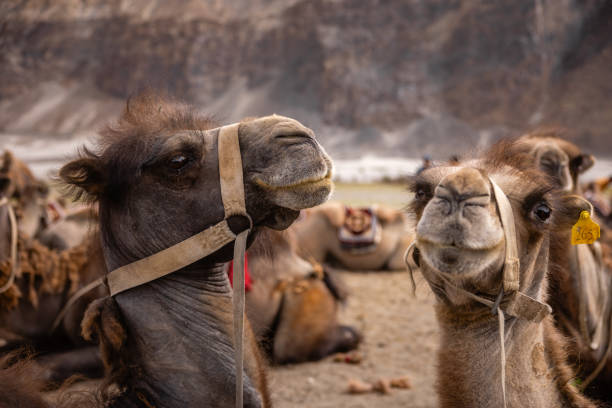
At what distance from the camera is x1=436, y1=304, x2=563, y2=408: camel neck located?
6.95 ft

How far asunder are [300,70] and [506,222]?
68332mm

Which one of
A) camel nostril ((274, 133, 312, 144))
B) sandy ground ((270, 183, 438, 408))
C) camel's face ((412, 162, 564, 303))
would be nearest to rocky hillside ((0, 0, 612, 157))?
sandy ground ((270, 183, 438, 408))

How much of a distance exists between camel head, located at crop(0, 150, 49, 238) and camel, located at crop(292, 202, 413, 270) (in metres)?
5.09

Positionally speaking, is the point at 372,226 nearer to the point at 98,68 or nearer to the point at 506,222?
the point at 506,222

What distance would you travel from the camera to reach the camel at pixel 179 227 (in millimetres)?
2012

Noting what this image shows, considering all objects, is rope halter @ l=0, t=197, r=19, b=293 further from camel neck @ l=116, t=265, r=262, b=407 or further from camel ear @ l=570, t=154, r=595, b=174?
camel ear @ l=570, t=154, r=595, b=174

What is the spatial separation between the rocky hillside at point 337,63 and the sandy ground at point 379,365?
46478mm

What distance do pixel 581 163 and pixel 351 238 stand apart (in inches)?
245

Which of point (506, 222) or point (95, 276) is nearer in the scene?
point (506, 222)

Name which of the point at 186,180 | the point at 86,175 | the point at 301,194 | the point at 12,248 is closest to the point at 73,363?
the point at 12,248

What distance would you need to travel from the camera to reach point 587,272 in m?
3.77

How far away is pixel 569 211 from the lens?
2.30 meters

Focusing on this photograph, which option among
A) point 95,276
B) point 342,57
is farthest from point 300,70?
point 95,276

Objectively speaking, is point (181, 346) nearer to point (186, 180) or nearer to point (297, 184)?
point (186, 180)
